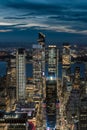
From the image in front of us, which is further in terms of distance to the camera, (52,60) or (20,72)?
(20,72)

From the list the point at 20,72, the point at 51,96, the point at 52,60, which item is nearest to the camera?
the point at 51,96

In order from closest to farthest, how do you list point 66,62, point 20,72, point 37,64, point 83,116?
point 83,116, point 37,64, point 20,72, point 66,62

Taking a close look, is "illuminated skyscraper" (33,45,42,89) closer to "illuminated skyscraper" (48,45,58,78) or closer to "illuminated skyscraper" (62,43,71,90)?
"illuminated skyscraper" (48,45,58,78)

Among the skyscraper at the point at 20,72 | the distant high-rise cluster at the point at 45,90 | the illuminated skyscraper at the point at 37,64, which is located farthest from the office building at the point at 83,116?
the illuminated skyscraper at the point at 37,64

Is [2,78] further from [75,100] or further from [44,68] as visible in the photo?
[75,100]

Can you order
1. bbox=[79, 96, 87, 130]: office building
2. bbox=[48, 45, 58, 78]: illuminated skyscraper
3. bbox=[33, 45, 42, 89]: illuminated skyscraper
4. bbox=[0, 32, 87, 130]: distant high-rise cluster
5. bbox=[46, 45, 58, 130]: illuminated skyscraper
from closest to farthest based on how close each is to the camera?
bbox=[79, 96, 87, 130]: office building → bbox=[0, 32, 87, 130]: distant high-rise cluster → bbox=[46, 45, 58, 130]: illuminated skyscraper → bbox=[48, 45, 58, 78]: illuminated skyscraper → bbox=[33, 45, 42, 89]: illuminated skyscraper

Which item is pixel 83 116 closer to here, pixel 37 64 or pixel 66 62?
Result: pixel 37 64

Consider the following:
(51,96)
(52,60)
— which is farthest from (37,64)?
(51,96)

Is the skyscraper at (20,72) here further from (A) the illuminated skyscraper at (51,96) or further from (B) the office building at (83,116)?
(B) the office building at (83,116)

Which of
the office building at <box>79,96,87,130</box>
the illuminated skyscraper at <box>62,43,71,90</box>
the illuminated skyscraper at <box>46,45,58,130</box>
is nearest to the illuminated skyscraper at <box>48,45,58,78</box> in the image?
the illuminated skyscraper at <box>46,45,58,130</box>

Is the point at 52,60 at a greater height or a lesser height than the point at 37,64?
greater

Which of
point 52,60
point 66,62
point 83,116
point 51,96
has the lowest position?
point 83,116
